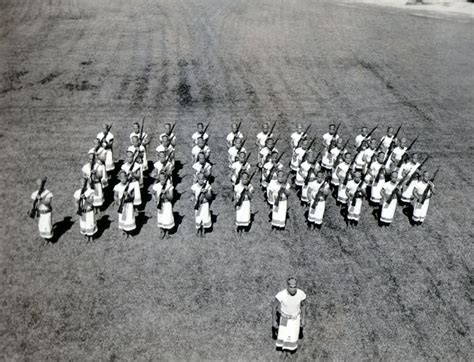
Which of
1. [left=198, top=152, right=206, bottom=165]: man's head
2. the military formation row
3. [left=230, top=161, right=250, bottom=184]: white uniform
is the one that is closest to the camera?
the military formation row

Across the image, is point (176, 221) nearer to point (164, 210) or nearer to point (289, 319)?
point (164, 210)

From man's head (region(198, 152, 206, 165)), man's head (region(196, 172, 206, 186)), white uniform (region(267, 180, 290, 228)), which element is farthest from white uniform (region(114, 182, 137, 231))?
white uniform (region(267, 180, 290, 228))

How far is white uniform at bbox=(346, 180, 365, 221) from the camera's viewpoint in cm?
1462

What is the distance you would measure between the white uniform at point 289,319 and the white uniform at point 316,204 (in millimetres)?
4557

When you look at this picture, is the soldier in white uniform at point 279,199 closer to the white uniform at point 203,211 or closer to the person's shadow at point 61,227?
the white uniform at point 203,211

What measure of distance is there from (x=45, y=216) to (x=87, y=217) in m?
1.08

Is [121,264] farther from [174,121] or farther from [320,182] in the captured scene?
[174,121]

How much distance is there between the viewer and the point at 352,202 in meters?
14.6

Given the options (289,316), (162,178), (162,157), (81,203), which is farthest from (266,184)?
(289,316)

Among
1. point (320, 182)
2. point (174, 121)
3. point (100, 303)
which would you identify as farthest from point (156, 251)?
point (174, 121)

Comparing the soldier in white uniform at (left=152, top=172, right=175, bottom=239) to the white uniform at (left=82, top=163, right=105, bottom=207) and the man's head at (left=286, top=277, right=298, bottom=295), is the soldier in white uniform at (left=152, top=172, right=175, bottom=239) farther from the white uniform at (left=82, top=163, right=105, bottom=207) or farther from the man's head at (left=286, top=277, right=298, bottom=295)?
the man's head at (left=286, top=277, right=298, bottom=295)

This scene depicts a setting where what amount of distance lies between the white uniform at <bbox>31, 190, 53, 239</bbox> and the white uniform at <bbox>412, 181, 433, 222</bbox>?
1075 centimetres

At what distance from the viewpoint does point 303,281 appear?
12.7 meters

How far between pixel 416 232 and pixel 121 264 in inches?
351
